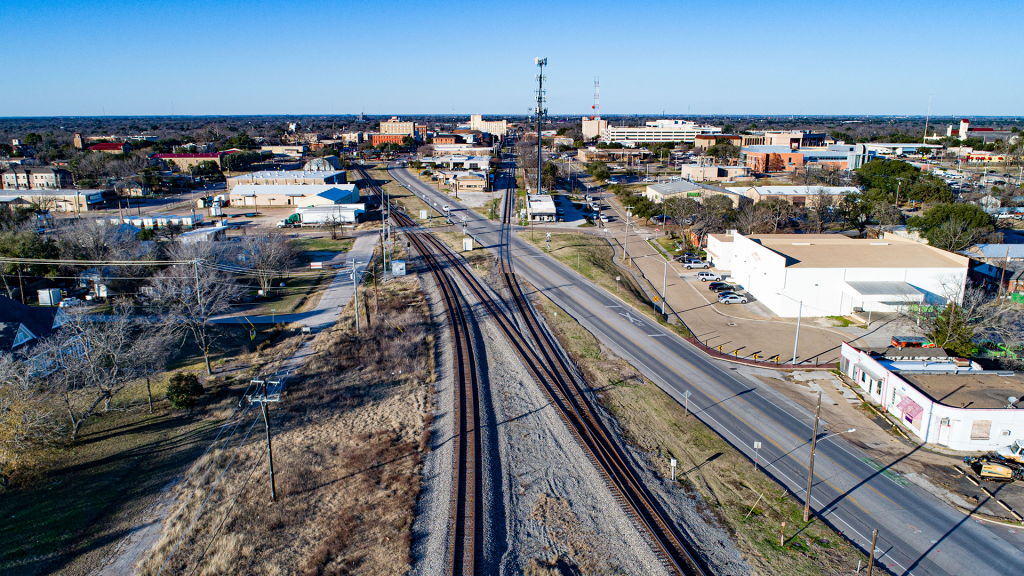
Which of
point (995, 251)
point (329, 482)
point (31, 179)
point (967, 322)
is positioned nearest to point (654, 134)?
point (995, 251)

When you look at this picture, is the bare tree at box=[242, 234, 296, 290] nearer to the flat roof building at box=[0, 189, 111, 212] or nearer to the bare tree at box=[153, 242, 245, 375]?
the bare tree at box=[153, 242, 245, 375]

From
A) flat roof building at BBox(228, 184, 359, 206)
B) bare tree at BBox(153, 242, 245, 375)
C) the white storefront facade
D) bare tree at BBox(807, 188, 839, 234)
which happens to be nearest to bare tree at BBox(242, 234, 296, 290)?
bare tree at BBox(153, 242, 245, 375)

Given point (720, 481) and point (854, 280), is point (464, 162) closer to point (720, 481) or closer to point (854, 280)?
point (854, 280)

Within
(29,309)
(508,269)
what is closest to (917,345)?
(508,269)

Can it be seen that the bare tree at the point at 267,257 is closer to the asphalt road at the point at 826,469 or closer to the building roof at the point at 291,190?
the asphalt road at the point at 826,469

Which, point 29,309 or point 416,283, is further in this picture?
point 416,283

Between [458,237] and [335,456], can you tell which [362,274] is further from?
[335,456]

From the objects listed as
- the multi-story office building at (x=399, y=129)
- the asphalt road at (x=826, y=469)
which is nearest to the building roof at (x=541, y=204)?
the asphalt road at (x=826, y=469)
